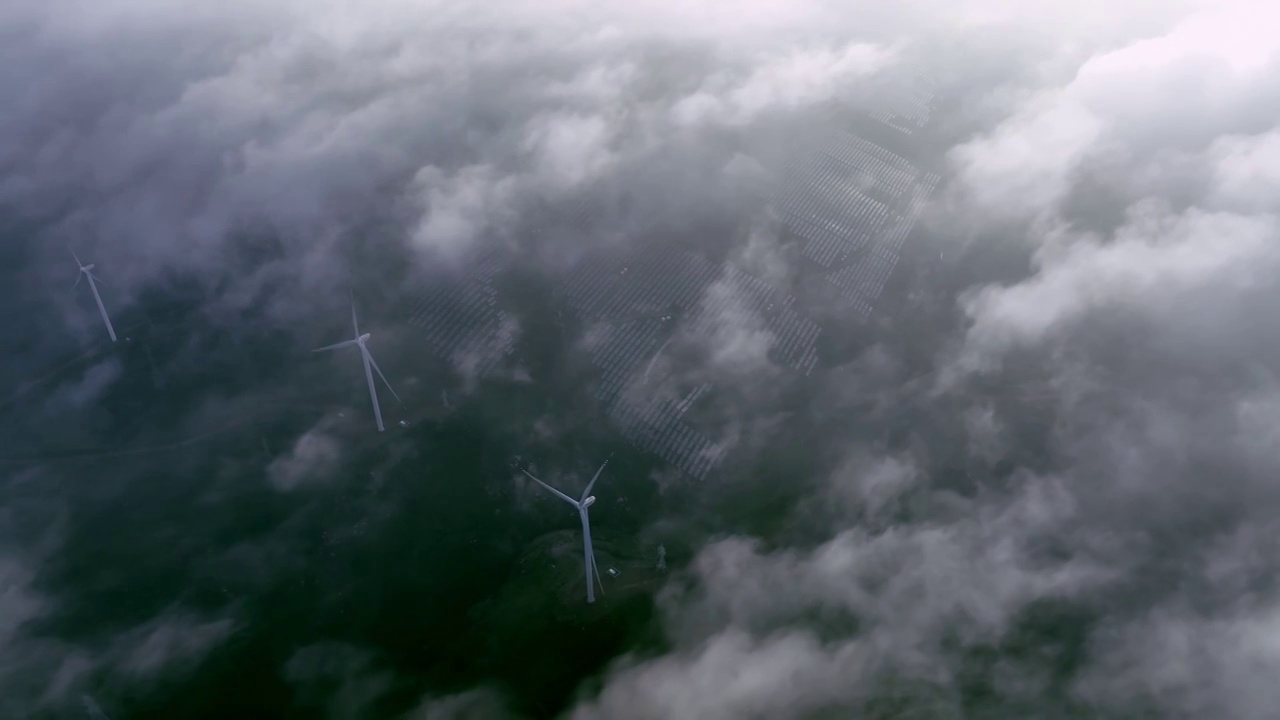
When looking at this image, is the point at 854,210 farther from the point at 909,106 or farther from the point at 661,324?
the point at 661,324

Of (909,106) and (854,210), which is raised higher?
(909,106)

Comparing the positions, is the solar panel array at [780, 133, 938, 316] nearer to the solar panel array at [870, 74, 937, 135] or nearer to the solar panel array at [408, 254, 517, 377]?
the solar panel array at [870, 74, 937, 135]

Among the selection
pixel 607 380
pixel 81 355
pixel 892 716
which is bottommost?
pixel 892 716

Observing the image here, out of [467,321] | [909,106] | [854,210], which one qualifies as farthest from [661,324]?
[909,106]

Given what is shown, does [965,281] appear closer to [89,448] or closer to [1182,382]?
→ [1182,382]

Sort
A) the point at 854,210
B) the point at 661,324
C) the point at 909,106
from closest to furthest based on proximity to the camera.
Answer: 1. the point at 661,324
2. the point at 854,210
3. the point at 909,106

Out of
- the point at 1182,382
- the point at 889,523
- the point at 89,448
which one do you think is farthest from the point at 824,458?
the point at 89,448

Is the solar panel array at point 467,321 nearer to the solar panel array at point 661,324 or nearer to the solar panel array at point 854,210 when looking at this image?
the solar panel array at point 661,324
